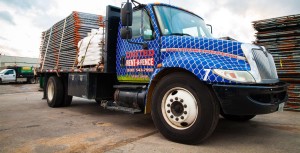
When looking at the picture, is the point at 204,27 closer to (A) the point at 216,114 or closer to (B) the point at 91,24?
(A) the point at 216,114

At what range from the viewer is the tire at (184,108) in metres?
3.58

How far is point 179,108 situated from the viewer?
3939 mm

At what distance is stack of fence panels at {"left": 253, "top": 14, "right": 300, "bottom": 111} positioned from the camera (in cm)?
762

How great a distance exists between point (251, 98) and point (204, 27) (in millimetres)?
2535

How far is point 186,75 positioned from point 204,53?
0.46 m

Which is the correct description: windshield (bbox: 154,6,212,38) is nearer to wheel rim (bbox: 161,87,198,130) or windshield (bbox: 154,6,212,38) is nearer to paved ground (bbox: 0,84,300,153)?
wheel rim (bbox: 161,87,198,130)

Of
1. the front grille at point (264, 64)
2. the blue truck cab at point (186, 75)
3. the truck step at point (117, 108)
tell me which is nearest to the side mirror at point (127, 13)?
the blue truck cab at point (186, 75)

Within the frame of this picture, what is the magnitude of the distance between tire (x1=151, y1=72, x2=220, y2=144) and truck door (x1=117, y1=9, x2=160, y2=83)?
0.67m

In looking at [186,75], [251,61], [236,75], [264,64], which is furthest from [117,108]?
[264,64]

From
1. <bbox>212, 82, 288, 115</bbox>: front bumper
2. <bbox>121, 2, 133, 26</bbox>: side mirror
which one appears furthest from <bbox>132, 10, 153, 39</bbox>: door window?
<bbox>212, 82, 288, 115</bbox>: front bumper

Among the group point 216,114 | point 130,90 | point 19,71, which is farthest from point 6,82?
point 216,114

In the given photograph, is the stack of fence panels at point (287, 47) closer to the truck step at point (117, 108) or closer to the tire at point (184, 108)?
the tire at point (184, 108)

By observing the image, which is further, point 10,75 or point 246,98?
point 10,75

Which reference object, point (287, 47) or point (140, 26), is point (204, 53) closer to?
point (140, 26)
